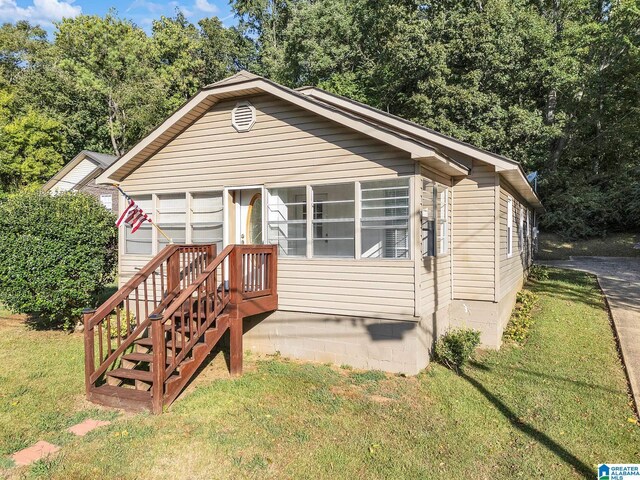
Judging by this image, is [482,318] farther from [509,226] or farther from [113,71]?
[113,71]

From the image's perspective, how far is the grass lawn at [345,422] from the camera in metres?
4.00

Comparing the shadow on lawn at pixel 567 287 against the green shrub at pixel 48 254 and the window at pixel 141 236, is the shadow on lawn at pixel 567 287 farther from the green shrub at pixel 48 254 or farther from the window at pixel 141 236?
the green shrub at pixel 48 254

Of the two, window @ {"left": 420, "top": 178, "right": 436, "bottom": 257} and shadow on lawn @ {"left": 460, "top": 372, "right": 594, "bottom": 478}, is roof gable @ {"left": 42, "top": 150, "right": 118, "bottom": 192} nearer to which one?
window @ {"left": 420, "top": 178, "right": 436, "bottom": 257}

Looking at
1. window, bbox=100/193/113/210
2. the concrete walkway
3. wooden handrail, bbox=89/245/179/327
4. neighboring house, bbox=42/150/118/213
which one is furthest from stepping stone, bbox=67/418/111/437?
window, bbox=100/193/113/210

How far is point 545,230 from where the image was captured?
2795 centimetres

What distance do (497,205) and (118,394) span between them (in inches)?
263

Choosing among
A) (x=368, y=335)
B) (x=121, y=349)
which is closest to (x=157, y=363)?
(x=121, y=349)

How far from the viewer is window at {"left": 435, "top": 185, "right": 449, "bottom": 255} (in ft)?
24.3

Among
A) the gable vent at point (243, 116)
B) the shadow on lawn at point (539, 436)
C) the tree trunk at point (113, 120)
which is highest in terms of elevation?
the tree trunk at point (113, 120)

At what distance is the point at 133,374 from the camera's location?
543 centimetres

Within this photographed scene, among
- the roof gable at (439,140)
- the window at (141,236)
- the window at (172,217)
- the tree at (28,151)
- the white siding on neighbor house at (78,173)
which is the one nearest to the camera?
the roof gable at (439,140)

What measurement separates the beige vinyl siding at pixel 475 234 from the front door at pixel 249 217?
371 cm

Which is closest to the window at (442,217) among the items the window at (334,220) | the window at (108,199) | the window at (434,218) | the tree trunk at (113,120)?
the window at (434,218)

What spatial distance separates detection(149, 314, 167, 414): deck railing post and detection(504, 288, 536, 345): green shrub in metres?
6.54
